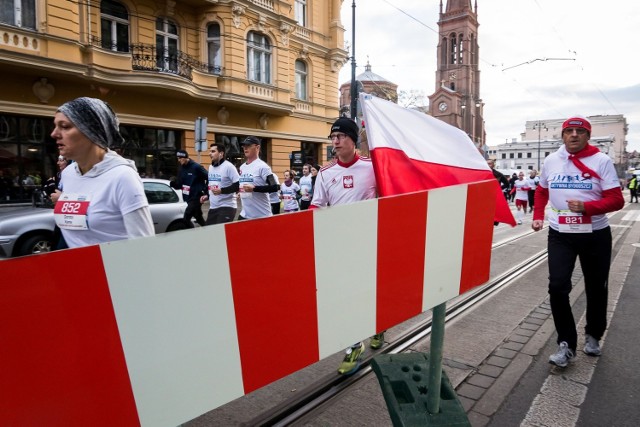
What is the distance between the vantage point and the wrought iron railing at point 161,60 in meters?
17.0

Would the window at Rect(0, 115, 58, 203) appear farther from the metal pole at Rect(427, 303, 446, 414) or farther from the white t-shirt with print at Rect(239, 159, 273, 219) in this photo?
the metal pole at Rect(427, 303, 446, 414)

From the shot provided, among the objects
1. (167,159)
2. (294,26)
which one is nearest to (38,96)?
(167,159)

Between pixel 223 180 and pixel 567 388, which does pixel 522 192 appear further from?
pixel 567 388

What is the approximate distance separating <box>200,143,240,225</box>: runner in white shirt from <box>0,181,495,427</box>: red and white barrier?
5.01m

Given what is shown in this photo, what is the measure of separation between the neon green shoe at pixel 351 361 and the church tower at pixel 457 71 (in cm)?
7653

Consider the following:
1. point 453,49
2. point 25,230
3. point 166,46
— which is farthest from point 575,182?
point 453,49

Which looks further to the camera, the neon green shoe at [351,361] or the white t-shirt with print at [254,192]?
the white t-shirt with print at [254,192]

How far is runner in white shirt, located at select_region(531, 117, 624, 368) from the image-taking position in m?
3.44

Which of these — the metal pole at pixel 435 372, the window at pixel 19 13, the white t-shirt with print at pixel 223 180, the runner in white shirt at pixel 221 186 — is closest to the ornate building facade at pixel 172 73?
the window at pixel 19 13

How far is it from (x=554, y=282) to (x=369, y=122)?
217cm

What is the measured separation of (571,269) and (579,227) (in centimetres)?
34

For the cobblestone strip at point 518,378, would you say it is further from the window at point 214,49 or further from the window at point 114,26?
the window at point 214,49

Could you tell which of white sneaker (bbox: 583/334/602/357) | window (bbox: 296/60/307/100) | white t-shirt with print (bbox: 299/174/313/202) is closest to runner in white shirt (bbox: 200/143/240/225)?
white sneaker (bbox: 583/334/602/357)

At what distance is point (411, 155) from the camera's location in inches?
92.7
